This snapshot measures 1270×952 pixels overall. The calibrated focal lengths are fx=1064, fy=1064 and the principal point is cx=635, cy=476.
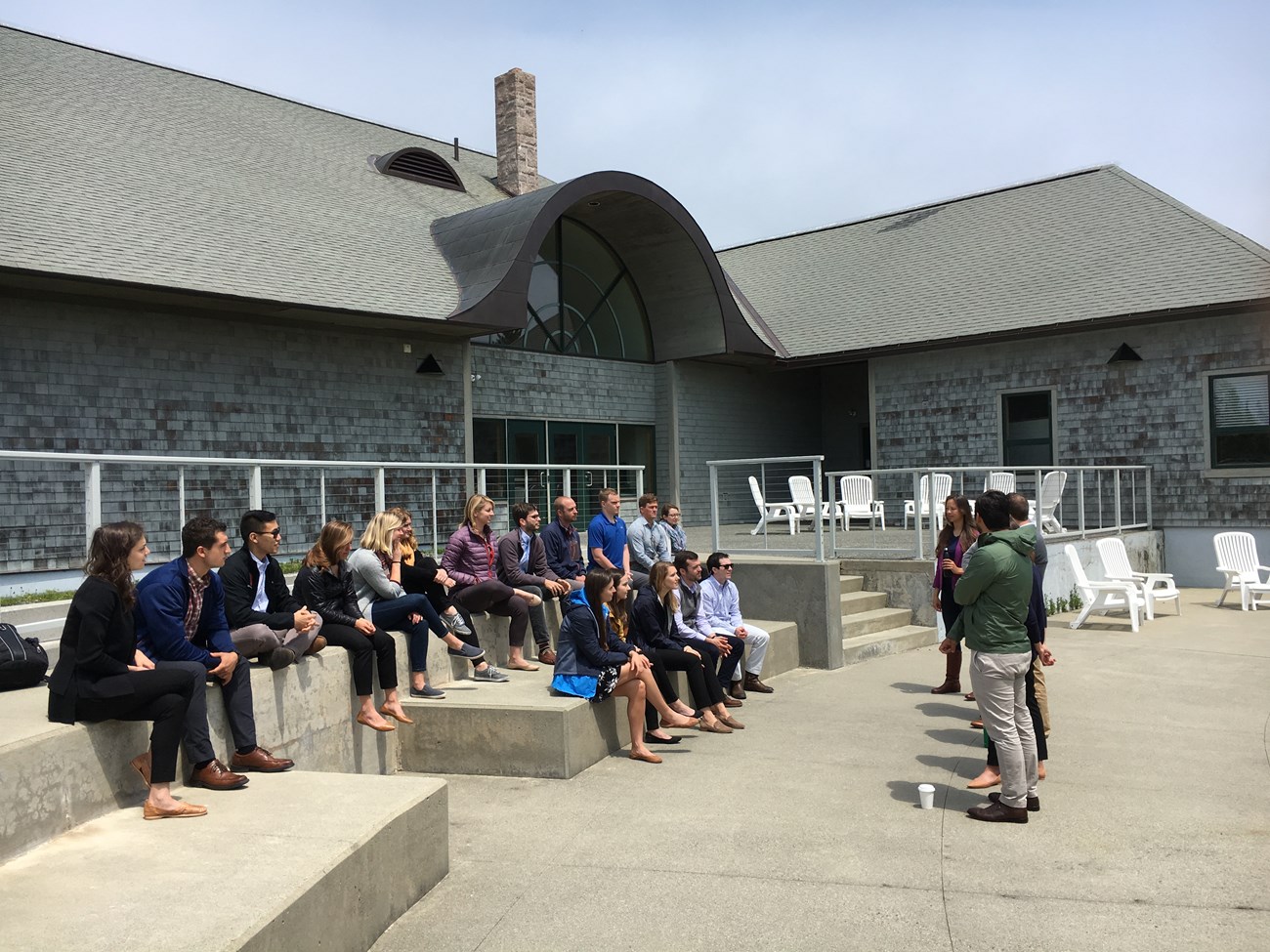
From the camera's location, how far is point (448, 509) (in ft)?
33.8

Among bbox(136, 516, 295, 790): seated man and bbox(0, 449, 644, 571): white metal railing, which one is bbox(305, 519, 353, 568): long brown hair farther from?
bbox(0, 449, 644, 571): white metal railing

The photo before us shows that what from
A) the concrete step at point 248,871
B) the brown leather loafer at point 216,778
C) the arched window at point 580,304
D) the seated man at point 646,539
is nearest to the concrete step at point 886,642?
the seated man at point 646,539

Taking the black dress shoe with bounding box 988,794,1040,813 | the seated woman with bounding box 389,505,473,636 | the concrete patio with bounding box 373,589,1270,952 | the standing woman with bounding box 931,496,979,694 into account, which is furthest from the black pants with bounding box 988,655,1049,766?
the seated woman with bounding box 389,505,473,636

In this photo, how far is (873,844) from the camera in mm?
5598

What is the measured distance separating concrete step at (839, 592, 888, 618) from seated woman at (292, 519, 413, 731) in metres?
5.82

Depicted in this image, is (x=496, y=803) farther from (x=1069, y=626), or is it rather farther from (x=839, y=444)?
(x=839, y=444)

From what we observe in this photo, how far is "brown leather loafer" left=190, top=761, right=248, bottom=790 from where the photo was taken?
5.15 metres

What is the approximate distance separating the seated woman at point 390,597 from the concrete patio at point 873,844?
3.04ft

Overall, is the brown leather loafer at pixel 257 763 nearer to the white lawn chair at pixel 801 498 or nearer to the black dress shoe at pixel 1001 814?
the black dress shoe at pixel 1001 814

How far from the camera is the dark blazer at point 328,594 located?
22.8 feet

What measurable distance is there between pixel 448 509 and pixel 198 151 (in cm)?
820

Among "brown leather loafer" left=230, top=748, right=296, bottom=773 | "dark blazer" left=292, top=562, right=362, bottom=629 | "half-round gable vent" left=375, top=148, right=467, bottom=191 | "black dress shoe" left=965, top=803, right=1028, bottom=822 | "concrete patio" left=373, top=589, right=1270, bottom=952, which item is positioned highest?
"half-round gable vent" left=375, top=148, right=467, bottom=191

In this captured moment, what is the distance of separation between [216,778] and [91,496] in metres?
2.64

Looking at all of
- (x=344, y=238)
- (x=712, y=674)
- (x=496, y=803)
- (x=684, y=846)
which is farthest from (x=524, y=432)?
(x=684, y=846)
